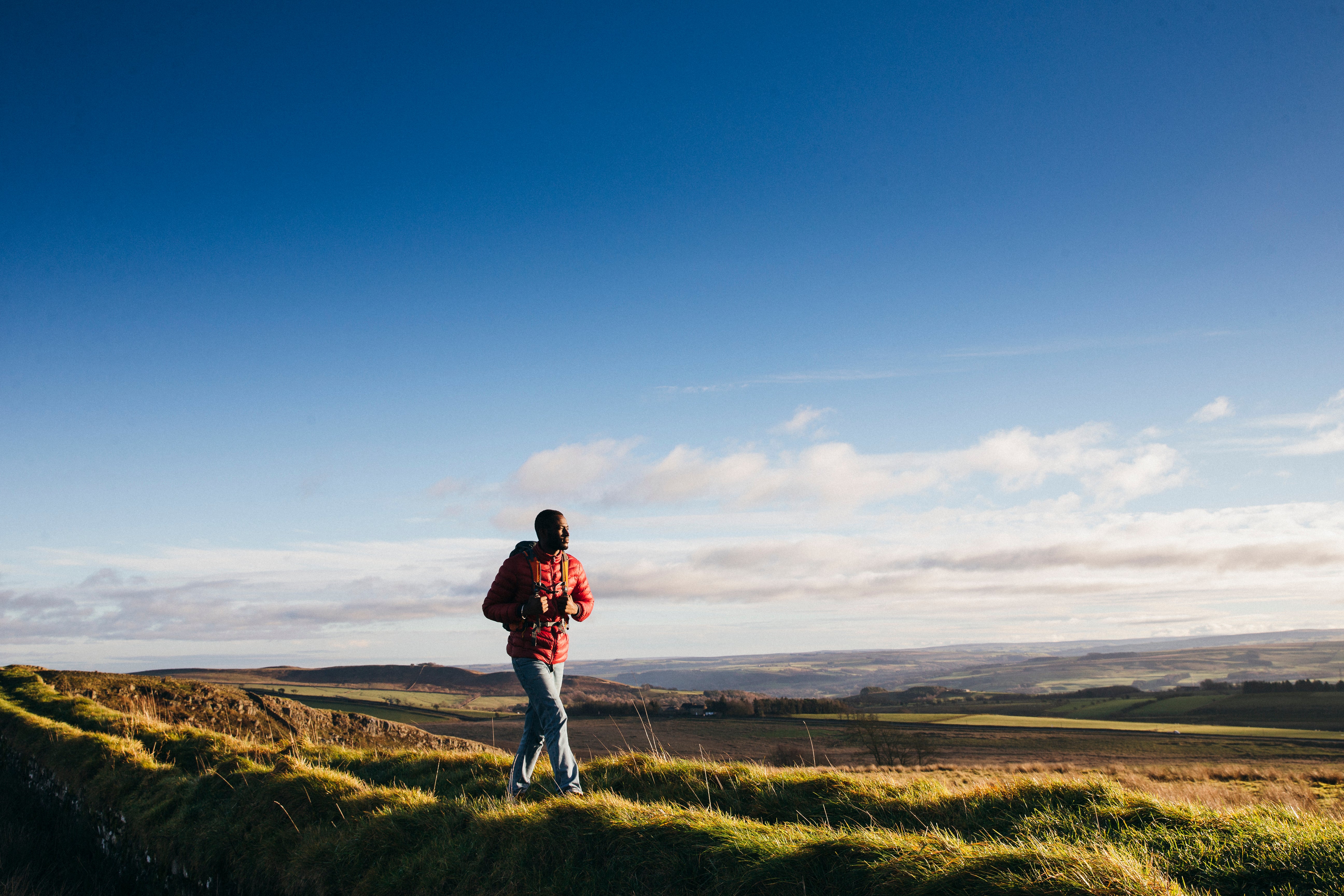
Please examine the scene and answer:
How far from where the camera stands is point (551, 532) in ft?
24.2

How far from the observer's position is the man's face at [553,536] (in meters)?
7.38

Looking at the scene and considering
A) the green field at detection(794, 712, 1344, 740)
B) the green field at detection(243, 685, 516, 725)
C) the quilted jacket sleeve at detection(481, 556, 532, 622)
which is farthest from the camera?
the green field at detection(243, 685, 516, 725)

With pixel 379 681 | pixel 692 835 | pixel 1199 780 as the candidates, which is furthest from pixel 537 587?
pixel 379 681

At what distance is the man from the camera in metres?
7.14

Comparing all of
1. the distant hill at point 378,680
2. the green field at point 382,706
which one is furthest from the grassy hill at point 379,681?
the green field at point 382,706

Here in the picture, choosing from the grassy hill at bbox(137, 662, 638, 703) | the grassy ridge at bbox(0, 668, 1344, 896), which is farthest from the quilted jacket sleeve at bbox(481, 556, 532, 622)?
the grassy hill at bbox(137, 662, 638, 703)

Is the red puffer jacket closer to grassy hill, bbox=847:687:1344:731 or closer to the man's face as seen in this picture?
the man's face

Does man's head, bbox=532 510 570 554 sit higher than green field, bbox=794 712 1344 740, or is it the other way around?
man's head, bbox=532 510 570 554

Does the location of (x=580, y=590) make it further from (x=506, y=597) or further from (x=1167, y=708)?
(x=1167, y=708)

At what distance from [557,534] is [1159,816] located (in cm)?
562

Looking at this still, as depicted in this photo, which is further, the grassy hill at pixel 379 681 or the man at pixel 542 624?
the grassy hill at pixel 379 681

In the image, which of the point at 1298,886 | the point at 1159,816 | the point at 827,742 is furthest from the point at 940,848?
the point at 827,742

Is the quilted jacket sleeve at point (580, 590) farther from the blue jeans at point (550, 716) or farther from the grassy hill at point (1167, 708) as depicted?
the grassy hill at point (1167, 708)

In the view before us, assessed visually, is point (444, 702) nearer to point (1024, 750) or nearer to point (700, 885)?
point (1024, 750)
